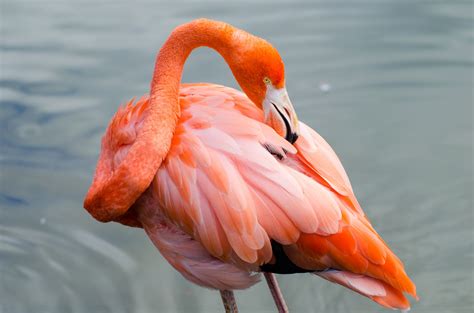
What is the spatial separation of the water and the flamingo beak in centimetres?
118

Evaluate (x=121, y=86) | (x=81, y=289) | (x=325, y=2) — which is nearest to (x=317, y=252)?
(x=81, y=289)

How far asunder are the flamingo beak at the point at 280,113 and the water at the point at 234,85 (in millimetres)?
1177

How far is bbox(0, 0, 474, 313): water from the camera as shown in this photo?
427cm

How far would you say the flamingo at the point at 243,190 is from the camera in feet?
10.5

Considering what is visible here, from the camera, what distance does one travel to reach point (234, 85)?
18.5 feet

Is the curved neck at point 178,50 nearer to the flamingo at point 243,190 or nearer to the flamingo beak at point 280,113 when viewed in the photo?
the flamingo at point 243,190

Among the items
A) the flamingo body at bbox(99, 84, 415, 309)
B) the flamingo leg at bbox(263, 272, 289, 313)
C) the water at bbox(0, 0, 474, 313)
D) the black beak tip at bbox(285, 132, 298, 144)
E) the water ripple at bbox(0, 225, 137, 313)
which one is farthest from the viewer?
the water at bbox(0, 0, 474, 313)

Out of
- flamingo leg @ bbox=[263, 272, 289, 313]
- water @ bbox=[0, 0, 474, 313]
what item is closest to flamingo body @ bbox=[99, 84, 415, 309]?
flamingo leg @ bbox=[263, 272, 289, 313]

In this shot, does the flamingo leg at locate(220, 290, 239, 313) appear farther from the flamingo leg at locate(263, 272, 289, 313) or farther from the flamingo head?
the flamingo head

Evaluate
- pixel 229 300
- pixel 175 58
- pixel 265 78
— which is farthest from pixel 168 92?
pixel 229 300

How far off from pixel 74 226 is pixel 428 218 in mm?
1962

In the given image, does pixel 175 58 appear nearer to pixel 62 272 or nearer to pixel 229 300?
pixel 229 300

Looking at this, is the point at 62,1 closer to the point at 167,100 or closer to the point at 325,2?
the point at 325,2

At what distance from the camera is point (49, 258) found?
4.40m
